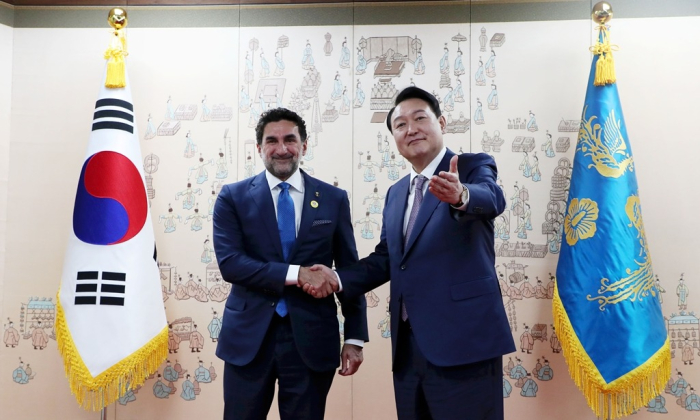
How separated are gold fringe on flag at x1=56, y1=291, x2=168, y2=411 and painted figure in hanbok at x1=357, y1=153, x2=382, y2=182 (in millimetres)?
1565

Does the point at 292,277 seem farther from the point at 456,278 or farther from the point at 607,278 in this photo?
the point at 607,278

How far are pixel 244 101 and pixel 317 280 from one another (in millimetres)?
1802

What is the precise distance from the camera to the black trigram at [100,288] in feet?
9.92

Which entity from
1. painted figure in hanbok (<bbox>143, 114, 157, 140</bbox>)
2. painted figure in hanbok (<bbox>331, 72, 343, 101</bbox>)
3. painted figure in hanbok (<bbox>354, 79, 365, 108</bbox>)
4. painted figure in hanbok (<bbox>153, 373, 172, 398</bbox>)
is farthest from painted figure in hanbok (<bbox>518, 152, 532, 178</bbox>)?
painted figure in hanbok (<bbox>153, 373, 172, 398</bbox>)

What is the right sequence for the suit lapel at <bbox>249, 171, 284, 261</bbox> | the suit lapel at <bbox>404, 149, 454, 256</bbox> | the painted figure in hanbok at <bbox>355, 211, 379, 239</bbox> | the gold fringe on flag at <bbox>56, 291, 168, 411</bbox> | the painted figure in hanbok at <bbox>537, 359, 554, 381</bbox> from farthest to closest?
the painted figure in hanbok at <bbox>355, 211, 379, 239</bbox>
the painted figure in hanbok at <bbox>537, 359, 554, 381</bbox>
the gold fringe on flag at <bbox>56, 291, 168, 411</bbox>
the suit lapel at <bbox>249, 171, 284, 261</bbox>
the suit lapel at <bbox>404, 149, 454, 256</bbox>

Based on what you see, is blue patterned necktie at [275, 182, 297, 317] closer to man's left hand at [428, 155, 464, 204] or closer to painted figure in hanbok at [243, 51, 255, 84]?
man's left hand at [428, 155, 464, 204]

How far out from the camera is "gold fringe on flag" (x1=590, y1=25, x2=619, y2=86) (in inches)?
123

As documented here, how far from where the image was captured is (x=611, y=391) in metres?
2.82

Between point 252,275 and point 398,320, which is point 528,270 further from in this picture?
point 252,275

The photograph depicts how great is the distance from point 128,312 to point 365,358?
1387mm

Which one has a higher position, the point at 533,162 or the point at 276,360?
the point at 533,162

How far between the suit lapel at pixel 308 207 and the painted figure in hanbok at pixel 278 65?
4.54ft

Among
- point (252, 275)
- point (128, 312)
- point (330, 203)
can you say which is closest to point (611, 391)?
point (330, 203)

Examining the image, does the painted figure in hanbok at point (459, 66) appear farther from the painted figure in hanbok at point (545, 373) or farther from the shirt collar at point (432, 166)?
the painted figure in hanbok at point (545, 373)
